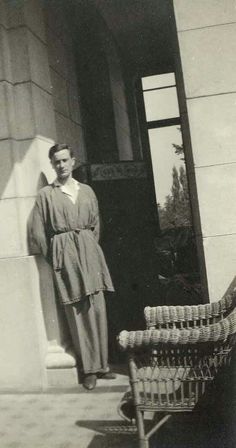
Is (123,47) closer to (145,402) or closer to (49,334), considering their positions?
(49,334)

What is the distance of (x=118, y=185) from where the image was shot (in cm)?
500

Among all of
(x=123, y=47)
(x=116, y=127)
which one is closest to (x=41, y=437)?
(x=116, y=127)

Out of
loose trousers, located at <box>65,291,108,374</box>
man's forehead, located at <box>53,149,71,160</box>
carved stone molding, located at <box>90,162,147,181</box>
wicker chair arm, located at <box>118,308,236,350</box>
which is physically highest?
man's forehead, located at <box>53,149,71,160</box>

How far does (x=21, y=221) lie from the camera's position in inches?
161

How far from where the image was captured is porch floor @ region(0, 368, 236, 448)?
2.80 m

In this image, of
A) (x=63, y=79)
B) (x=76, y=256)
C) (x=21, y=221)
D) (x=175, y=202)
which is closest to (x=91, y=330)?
(x=76, y=256)

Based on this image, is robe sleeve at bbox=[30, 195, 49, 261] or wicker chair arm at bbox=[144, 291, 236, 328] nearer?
wicker chair arm at bbox=[144, 291, 236, 328]

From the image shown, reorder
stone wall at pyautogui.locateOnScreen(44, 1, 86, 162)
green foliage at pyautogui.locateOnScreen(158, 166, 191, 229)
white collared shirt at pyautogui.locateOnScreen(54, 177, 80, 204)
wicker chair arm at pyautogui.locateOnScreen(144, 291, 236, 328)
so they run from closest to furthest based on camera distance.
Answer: wicker chair arm at pyautogui.locateOnScreen(144, 291, 236, 328) → white collared shirt at pyautogui.locateOnScreen(54, 177, 80, 204) → stone wall at pyautogui.locateOnScreen(44, 1, 86, 162) → green foliage at pyautogui.locateOnScreen(158, 166, 191, 229)

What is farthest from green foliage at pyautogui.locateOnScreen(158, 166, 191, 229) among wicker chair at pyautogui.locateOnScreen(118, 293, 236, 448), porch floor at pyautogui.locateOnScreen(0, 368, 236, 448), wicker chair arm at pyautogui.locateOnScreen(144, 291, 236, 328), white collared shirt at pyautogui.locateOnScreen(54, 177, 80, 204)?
wicker chair at pyautogui.locateOnScreen(118, 293, 236, 448)

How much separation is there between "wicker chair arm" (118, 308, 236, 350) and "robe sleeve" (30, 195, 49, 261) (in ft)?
5.92

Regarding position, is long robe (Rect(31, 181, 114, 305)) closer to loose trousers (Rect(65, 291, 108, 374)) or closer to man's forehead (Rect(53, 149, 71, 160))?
loose trousers (Rect(65, 291, 108, 374))

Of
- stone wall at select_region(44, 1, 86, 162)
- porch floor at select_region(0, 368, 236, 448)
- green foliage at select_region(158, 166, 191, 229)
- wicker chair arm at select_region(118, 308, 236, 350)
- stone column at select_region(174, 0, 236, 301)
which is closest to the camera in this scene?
wicker chair arm at select_region(118, 308, 236, 350)

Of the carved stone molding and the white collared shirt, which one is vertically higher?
the carved stone molding

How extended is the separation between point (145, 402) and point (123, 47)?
6803 millimetres
